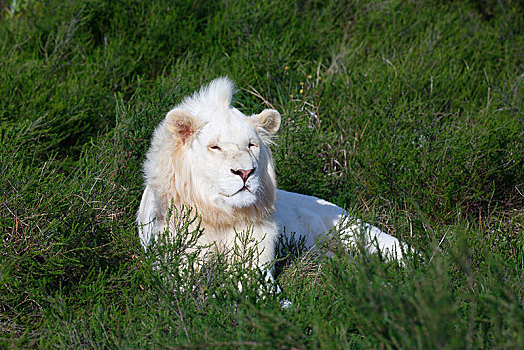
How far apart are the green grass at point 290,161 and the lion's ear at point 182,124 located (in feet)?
2.55

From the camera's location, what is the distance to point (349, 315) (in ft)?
8.73

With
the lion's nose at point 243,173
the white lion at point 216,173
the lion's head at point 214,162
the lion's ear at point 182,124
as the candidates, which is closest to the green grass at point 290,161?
the white lion at point 216,173

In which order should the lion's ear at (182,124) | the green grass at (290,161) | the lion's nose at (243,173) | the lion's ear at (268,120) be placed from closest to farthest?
1. the green grass at (290,161)
2. the lion's nose at (243,173)
3. the lion's ear at (182,124)
4. the lion's ear at (268,120)

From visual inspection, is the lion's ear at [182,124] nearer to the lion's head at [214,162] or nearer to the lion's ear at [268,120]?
the lion's head at [214,162]

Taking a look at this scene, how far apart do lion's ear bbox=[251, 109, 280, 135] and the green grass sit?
3.08 feet

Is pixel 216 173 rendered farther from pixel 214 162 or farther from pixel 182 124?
pixel 182 124

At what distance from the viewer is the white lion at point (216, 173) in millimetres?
3457

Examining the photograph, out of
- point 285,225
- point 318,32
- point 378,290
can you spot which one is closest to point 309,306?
point 378,290

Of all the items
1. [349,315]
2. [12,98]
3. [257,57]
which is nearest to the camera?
[349,315]

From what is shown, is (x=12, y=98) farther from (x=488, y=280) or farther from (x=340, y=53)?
(x=488, y=280)

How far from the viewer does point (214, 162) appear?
3492 millimetres

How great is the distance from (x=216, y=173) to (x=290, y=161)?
1877 millimetres

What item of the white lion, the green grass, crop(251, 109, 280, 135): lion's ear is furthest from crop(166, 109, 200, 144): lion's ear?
the green grass

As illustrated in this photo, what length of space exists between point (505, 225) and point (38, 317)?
12.8 ft
